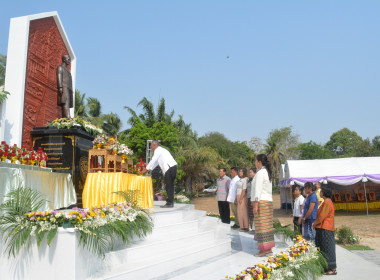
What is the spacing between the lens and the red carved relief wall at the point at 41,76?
23.2 ft

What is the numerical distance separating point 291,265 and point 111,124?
27864mm

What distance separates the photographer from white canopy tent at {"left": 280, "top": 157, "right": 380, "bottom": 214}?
51.5 feet

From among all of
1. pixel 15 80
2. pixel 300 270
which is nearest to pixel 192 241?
pixel 300 270

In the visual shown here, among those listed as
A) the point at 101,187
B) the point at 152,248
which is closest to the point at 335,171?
the point at 101,187

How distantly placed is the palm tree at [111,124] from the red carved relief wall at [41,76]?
66.8 feet

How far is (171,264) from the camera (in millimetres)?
4172

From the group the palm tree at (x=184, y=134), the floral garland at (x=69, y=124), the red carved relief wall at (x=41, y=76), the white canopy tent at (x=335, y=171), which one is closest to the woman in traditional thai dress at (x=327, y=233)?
the floral garland at (x=69, y=124)

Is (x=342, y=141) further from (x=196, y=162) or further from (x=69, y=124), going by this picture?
(x=69, y=124)

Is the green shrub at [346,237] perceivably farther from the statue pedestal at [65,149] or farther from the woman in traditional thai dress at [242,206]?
the statue pedestal at [65,149]

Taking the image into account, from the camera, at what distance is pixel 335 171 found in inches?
643

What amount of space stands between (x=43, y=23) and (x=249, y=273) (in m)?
7.45

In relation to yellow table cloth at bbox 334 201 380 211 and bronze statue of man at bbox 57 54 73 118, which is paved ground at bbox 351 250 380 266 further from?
yellow table cloth at bbox 334 201 380 211

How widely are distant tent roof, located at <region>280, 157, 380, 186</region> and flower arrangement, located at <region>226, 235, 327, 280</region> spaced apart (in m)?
12.3

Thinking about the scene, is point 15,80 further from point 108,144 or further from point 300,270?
point 300,270
